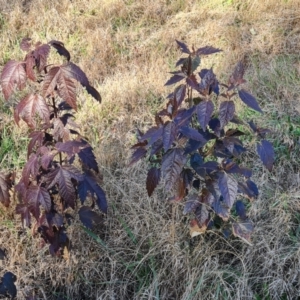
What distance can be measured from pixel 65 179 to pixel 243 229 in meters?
0.79

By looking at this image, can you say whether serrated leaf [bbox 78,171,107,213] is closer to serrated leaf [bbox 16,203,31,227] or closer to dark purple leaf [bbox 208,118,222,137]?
serrated leaf [bbox 16,203,31,227]

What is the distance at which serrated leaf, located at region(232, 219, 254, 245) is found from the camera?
188cm

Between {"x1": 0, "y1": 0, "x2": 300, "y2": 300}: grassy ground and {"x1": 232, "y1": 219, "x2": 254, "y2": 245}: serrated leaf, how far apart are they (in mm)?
172

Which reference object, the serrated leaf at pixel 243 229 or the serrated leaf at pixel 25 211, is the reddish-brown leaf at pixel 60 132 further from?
the serrated leaf at pixel 243 229

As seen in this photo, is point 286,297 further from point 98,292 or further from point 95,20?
point 95,20

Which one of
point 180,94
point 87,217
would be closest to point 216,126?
point 180,94

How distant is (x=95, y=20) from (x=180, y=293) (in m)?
3.02

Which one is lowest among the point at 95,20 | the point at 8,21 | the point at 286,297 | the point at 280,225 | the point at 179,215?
the point at 286,297

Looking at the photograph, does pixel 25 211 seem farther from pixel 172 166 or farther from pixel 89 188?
pixel 172 166

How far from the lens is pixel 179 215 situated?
221 centimetres

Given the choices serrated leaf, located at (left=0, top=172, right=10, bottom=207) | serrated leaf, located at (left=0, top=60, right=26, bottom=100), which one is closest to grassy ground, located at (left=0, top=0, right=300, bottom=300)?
serrated leaf, located at (left=0, top=172, right=10, bottom=207)

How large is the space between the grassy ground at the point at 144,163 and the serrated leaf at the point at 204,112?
0.70 meters

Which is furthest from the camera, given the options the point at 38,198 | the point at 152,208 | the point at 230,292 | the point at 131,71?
the point at 131,71

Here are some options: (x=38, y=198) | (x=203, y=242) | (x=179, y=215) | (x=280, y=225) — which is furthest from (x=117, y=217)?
(x=280, y=225)
